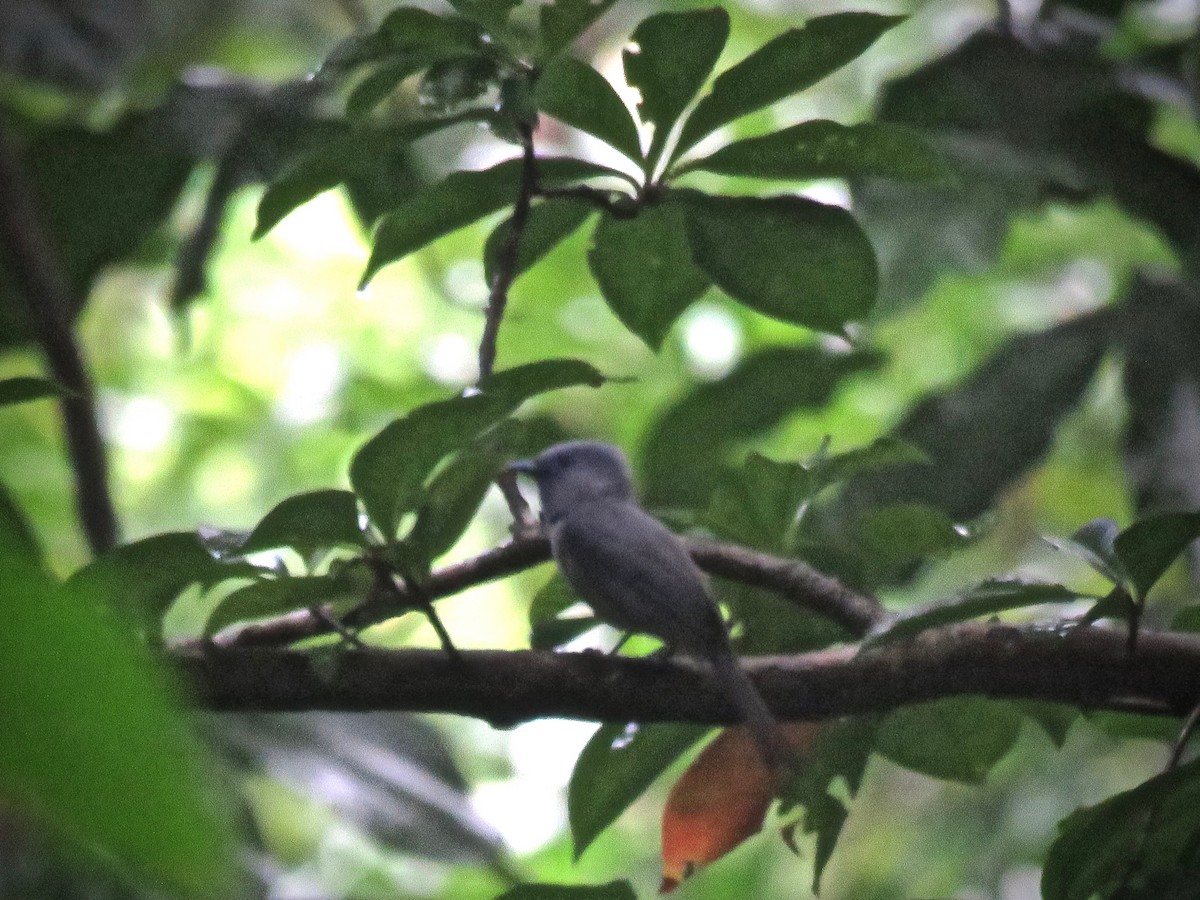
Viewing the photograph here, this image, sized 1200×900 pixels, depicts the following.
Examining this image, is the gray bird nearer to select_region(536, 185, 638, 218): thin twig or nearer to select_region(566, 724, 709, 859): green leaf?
select_region(566, 724, 709, 859): green leaf

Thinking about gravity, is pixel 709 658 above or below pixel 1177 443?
above

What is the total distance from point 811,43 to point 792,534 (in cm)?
71

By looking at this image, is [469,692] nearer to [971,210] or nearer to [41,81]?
[971,210]

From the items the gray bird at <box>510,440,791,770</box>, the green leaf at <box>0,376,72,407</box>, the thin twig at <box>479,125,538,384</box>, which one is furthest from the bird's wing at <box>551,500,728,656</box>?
the green leaf at <box>0,376,72,407</box>

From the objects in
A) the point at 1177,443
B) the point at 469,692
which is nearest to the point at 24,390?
the point at 469,692

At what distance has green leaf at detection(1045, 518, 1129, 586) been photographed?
1493mm

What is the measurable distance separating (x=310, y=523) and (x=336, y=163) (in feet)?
1.70

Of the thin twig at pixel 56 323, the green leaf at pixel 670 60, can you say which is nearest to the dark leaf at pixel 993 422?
the green leaf at pixel 670 60

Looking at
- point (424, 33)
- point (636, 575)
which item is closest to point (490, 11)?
point (424, 33)

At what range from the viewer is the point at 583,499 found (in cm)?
323

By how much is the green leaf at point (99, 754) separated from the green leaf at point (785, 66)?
1485mm

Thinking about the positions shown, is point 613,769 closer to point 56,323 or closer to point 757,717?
point 757,717

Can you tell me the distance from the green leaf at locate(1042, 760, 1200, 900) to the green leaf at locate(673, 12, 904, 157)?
98 cm

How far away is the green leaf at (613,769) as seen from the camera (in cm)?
183
